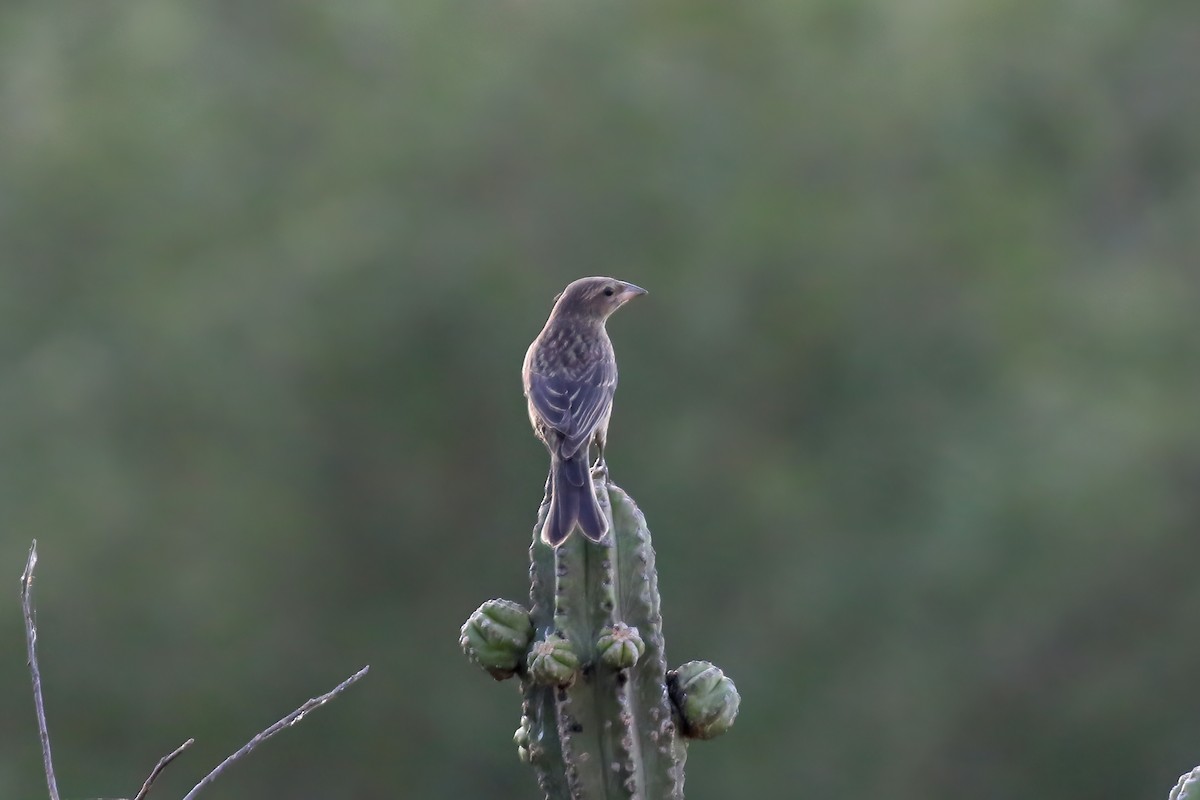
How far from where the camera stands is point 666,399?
14.1m

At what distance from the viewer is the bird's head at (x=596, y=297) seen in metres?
6.39

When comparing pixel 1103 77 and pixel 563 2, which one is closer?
pixel 563 2

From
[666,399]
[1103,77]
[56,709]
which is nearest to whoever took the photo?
[56,709]

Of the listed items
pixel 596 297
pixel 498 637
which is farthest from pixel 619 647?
pixel 596 297

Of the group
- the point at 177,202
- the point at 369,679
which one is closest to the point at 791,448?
the point at 369,679

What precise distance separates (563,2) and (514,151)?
4.38 ft

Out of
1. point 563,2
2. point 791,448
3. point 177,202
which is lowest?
point 791,448

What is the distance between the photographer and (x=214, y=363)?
44.1 feet

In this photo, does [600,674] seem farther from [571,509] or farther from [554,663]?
[571,509]

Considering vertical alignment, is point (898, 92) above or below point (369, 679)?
above

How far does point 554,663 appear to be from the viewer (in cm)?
365

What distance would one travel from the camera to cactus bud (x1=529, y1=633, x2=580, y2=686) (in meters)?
3.65

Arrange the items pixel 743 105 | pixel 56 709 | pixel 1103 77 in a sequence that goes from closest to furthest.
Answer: pixel 56 709 → pixel 743 105 → pixel 1103 77

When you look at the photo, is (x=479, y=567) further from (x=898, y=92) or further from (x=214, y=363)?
(x=898, y=92)
